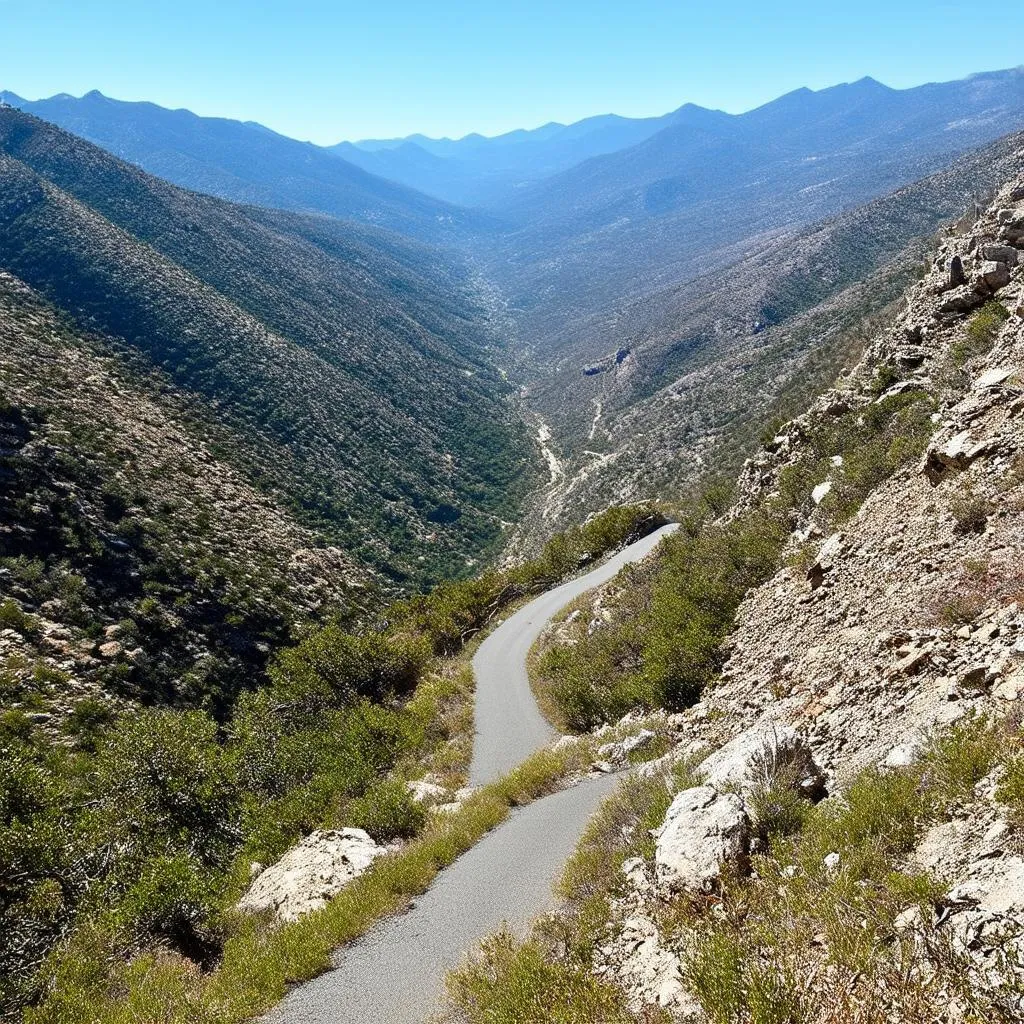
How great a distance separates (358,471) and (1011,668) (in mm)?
55120

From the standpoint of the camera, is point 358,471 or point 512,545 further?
point 512,545

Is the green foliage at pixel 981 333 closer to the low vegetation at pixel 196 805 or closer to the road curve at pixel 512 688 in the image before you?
the low vegetation at pixel 196 805

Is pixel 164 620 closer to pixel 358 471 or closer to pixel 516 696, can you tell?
pixel 516 696

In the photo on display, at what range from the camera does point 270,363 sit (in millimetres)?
59438

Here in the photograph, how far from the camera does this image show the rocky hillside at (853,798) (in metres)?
3.32

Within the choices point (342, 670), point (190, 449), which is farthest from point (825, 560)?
point (190, 449)

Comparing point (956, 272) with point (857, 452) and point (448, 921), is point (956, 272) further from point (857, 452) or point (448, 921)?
point (448, 921)

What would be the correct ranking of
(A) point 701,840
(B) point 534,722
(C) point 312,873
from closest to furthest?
1. (A) point 701,840
2. (C) point 312,873
3. (B) point 534,722

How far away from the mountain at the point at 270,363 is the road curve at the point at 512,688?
18.1 meters

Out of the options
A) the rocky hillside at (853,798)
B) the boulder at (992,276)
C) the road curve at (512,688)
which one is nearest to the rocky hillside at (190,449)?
the road curve at (512,688)

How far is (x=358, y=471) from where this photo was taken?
56938 mm

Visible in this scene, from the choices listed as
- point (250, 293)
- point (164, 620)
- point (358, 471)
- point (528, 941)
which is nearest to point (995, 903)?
point (528, 941)

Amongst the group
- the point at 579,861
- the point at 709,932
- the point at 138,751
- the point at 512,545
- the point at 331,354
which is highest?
the point at 331,354

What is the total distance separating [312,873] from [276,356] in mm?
60275
